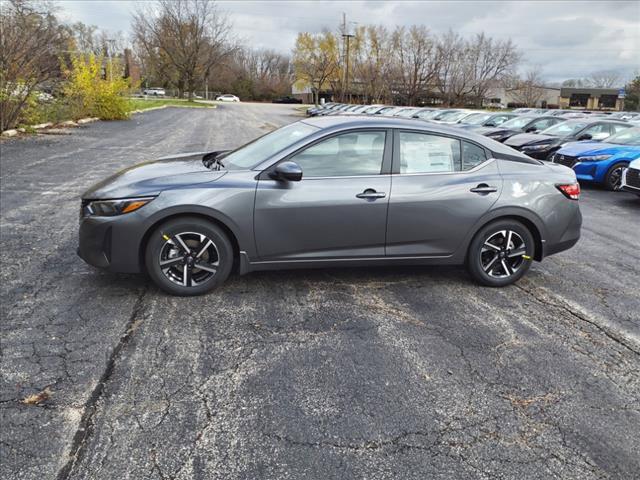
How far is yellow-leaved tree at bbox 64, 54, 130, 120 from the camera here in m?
23.7

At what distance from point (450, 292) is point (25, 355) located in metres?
3.57

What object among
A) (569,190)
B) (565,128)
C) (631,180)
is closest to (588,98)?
(565,128)

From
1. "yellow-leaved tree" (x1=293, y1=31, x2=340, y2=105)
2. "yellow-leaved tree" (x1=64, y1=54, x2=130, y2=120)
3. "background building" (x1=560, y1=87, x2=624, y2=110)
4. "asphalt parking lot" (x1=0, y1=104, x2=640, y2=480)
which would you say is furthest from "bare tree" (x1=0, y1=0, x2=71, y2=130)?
"background building" (x1=560, y1=87, x2=624, y2=110)

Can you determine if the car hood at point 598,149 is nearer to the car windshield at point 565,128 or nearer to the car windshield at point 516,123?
the car windshield at point 565,128

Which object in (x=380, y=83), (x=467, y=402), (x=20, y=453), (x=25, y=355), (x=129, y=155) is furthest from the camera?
(x=380, y=83)

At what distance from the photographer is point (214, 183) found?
173 inches

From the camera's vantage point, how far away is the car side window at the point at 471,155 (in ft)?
16.3

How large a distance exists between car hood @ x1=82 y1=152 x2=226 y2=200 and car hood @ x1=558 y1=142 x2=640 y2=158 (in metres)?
10.1

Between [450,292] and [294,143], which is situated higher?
[294,143]

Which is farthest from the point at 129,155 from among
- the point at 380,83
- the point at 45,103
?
the point at 380,83

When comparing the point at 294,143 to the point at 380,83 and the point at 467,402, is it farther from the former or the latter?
the point at 380,83

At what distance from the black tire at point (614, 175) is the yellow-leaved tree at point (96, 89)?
68.1 feet

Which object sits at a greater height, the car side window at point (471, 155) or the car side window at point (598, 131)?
the car side window at point (598, 131)

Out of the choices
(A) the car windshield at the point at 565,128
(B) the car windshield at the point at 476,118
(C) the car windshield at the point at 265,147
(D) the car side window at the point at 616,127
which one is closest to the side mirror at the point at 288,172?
(C) the car windshield at the point at 265,147
